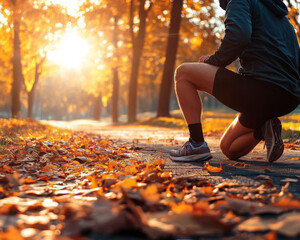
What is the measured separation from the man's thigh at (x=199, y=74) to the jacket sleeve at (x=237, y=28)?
276 millimetres

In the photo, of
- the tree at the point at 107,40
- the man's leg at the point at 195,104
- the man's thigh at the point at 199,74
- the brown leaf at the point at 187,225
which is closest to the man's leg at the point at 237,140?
the man's leg at the point at 195,104

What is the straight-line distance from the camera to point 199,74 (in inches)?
145

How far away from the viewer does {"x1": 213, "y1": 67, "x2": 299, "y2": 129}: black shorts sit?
342cm

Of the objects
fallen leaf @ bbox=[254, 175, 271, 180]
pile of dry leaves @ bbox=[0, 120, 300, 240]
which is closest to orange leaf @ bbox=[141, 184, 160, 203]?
pile of dry leaves @ bbox=[0, 120, 300, 240]

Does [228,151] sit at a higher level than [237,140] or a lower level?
lower

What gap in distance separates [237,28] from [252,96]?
0.70m

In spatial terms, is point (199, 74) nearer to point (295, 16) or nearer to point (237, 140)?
point (237, 140)

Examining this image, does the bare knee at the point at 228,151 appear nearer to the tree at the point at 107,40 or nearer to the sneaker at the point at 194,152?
the sneaker at the point at 194,152

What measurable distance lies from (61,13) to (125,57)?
17445mm

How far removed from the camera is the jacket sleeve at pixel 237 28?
327 cm

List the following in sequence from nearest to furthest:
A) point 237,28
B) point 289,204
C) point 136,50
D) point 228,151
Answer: point 289,204 → point 237,28 → point 228,151 → point 136,50

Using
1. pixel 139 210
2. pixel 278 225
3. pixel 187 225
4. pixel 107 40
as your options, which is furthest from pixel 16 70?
pixel 278 225

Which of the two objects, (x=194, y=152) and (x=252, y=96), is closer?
(x=252, y=96)

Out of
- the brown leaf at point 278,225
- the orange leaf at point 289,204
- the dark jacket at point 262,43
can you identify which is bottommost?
the brown leaf at point 278,225
